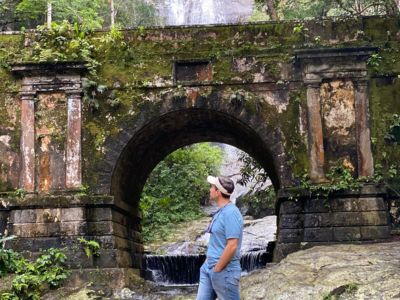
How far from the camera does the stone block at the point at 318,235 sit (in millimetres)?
11859

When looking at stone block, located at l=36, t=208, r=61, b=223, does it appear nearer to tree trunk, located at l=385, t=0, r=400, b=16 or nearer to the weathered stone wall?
the weathered stone wall

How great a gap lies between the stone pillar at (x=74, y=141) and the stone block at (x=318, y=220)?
488 cm

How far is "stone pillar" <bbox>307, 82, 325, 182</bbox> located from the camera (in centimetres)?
1237

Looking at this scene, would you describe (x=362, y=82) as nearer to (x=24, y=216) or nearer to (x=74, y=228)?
(x=74, y=228)

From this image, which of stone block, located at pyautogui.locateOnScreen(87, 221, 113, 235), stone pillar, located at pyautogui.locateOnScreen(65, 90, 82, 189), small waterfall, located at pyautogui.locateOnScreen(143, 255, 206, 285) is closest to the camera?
stone block, located at pyautogui.locateOnScreen(87, 221, 113, 235)

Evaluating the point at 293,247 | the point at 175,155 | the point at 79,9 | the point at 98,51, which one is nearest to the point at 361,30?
the point at 293,247

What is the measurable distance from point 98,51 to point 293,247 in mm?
6051

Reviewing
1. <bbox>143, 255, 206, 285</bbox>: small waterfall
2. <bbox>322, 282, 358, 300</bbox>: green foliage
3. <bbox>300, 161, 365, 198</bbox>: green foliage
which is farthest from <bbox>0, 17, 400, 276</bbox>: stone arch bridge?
<bbox>322, 282, 358, 300</bbox>: green foliage

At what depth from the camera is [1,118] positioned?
1295cm

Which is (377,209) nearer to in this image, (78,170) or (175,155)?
(78,170)

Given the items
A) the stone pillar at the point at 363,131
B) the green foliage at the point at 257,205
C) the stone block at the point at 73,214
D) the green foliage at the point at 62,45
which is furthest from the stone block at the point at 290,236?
the green foliage at the point at 257,205

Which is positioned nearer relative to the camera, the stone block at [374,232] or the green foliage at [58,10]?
the stone block at [374,232]

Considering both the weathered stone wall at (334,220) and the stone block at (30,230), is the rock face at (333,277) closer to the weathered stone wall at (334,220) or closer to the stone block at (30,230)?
the weathered stone wall at (334,220)

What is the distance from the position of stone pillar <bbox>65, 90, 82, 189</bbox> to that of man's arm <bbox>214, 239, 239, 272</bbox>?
25.2 feet
